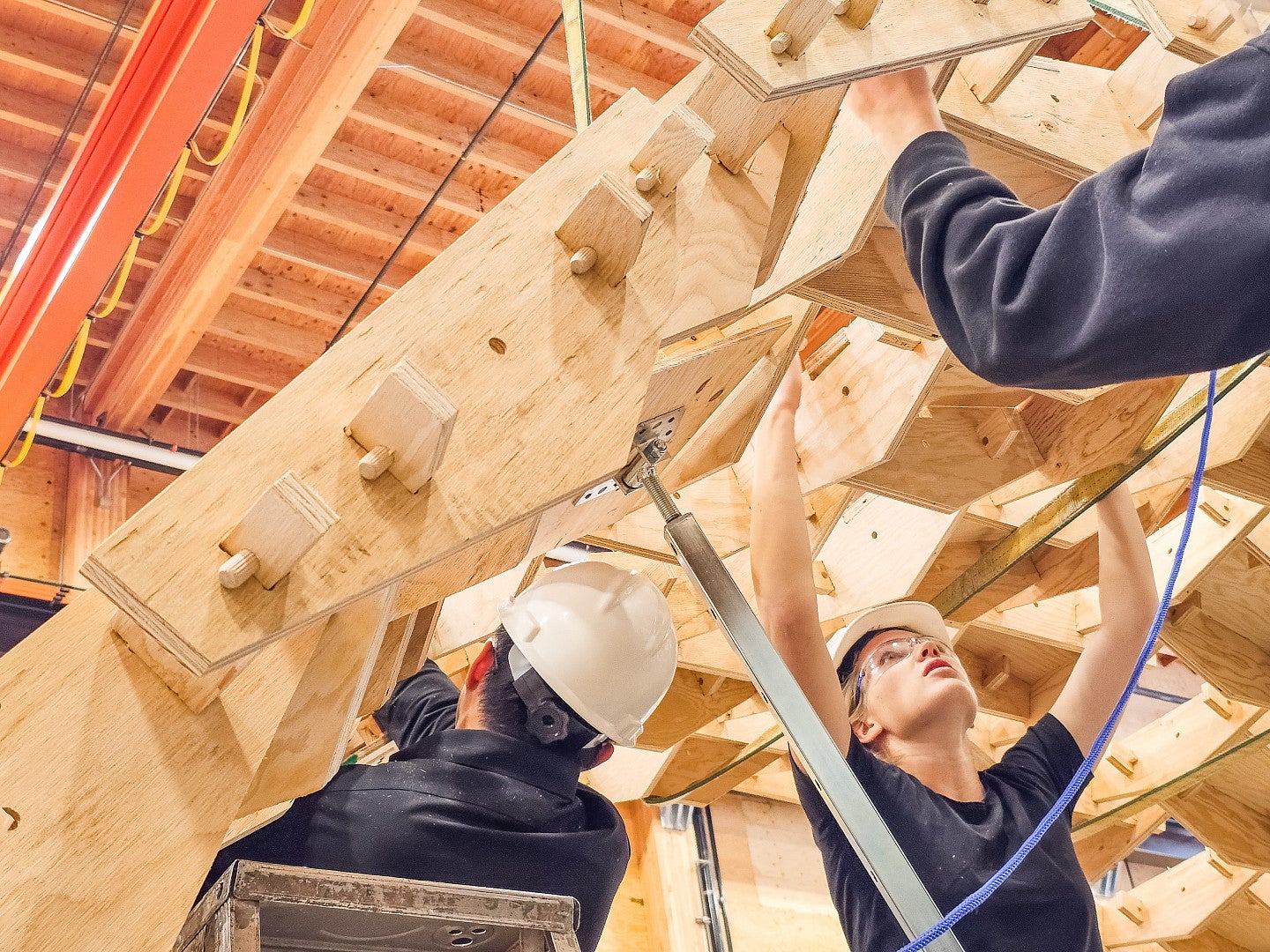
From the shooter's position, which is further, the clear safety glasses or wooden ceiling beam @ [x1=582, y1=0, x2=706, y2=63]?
wooden ceiling beam @ [x1=582, y1=0, x2=706, y2=63]

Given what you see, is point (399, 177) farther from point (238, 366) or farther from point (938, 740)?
point (938, 740)

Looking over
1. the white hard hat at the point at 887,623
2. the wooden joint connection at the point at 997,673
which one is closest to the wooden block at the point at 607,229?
the white hard hat at the point at 887,623

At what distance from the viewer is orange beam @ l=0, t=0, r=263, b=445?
3.32m

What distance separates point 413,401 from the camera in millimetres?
1217

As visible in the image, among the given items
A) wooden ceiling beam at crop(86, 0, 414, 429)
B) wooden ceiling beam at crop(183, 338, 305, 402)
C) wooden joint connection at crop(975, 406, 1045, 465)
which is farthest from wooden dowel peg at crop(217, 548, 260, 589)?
wooden ceiling beam at crop(183, 338, 305, 402)

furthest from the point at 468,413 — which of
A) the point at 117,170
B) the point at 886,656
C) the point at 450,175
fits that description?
the point at 450,175

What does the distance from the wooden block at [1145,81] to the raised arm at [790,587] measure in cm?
106

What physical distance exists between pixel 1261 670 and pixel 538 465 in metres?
3.63

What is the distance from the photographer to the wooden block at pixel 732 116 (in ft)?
4.80

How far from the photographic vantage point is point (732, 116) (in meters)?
1.49

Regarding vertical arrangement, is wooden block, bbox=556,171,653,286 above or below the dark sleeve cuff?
below

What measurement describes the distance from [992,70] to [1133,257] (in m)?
1.15

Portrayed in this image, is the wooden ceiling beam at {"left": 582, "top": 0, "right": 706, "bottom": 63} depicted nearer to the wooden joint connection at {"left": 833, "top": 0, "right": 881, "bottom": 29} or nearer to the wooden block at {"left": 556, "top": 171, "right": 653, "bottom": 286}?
the wooden joint connection at {"left": 833, "top": 0, "right": 881, "bottom": 29}

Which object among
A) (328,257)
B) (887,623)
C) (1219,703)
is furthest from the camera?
(328,257)
